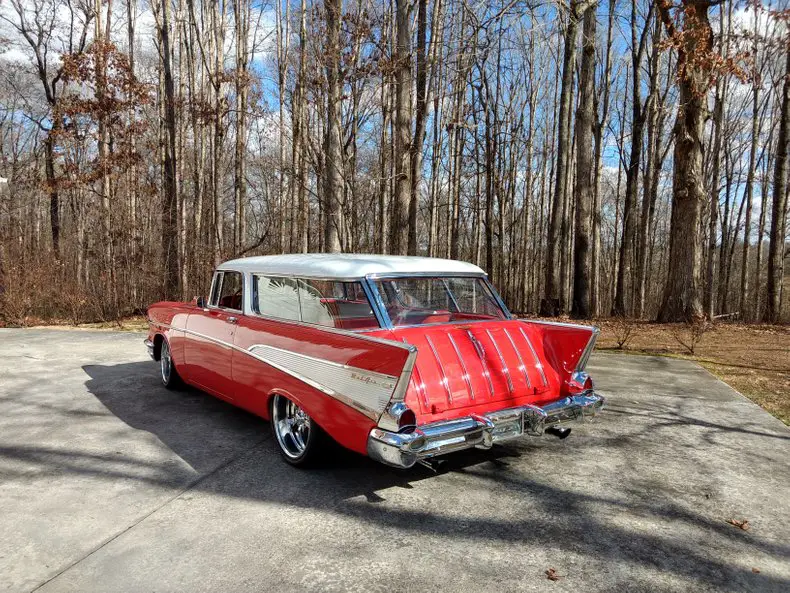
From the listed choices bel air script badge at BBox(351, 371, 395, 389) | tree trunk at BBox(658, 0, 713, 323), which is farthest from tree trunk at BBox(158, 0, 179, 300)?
bel air script badge at BBox(351, 371, 395, 389)

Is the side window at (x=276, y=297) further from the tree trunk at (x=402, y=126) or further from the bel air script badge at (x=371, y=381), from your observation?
the tree trunk at (x=402, y=126)

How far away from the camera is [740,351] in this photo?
953 centimetres

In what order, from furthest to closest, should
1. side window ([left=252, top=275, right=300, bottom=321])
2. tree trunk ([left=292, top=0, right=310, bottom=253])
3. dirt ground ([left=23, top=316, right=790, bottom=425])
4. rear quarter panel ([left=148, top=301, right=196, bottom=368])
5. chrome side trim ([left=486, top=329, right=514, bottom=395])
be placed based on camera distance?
tree trunk ([left=292, top=0, right=310, bottom=253]) → dirt ground ([left=23, top=316, right=790, bottom=425]) → rear quarter panel ([left=148, top=301, right=196, bottom=368]) → side window ([left=252, top=275, right=300, bottom=321]) → chrome side trim ([left=486, top=329, right=514, bottom=395])

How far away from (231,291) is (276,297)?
0.88 meters

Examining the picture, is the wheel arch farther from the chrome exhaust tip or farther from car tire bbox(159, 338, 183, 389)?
the chrome exhaust tip

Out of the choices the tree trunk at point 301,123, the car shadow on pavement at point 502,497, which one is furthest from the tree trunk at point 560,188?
the car shadow on pavement at point 502,497

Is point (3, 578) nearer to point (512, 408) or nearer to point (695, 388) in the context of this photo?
point (512, 408)

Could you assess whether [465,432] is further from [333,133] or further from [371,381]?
[333,133]

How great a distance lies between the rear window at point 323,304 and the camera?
13.2ft

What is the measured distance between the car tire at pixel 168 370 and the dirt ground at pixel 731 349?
649cm

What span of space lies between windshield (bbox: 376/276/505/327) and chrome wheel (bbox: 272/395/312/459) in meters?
1.08

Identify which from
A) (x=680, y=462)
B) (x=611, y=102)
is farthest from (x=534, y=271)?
(x=680, y=462)

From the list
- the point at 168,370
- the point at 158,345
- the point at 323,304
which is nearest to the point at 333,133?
the point at 158,345

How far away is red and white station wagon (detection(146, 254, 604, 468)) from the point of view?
328cm
